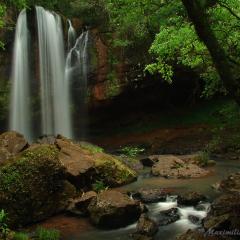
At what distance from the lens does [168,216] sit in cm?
1184

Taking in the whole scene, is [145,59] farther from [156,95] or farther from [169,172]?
[169,172]

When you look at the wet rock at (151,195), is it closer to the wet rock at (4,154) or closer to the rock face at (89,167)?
the rock face at (89,167)

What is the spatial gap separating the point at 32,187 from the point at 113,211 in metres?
2.43

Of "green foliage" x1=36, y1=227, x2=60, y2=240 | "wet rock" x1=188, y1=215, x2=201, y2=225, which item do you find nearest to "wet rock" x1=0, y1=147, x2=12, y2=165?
"green foliage" x1=36, y1=227, x2=60, y2=240

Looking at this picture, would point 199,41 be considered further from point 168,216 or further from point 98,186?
point 98,186

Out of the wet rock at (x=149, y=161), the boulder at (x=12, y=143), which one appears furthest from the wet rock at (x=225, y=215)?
the wet rock at (x=149, y=161)

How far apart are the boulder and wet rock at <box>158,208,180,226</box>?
6.01 meters

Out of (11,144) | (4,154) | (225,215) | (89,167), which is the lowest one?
(225,215)

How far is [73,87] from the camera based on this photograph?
88.2 ft

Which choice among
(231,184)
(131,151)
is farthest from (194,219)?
(131,151)

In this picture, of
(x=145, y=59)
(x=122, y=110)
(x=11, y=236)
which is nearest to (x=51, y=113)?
(x=122, y=110)

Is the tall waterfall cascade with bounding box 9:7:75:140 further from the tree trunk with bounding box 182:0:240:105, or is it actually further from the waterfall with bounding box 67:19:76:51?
the tree trunk with bounding box 182:0:240:105

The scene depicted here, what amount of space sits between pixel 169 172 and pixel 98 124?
11.9m

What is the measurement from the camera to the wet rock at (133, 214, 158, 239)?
10227mm
